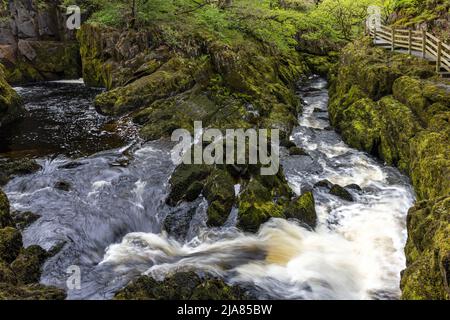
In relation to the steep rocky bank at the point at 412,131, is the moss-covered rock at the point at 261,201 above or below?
below

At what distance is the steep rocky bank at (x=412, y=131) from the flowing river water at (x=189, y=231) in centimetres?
112

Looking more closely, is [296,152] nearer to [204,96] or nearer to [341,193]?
[341,193]

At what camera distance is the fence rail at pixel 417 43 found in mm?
17688

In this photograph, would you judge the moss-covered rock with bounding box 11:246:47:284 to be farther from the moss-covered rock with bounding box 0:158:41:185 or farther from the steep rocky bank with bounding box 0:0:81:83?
the steep rocky bank with bounding box 0:0:81:83

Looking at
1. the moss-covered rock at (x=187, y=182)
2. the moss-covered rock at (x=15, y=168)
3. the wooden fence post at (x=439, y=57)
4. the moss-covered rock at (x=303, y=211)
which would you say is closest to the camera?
the moss-covered rock at (x=303, y=211)

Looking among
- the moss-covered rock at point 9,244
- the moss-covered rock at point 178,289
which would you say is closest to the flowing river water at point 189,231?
the moss-covered rock at point 9,244

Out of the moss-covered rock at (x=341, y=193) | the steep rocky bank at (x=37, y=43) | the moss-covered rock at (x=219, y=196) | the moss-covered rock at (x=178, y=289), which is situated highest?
the steep rocky bank at (x=37, y=43)

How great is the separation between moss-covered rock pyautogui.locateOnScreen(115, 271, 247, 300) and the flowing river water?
109 centimetres

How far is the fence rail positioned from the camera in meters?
17.7

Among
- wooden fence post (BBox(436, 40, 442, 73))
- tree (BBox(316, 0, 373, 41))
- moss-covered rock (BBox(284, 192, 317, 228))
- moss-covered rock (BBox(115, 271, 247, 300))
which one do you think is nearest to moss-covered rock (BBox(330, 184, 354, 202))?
moss-covered rock (BBox(284, 192, 317, 228))

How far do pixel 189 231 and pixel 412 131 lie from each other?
32.9 ft

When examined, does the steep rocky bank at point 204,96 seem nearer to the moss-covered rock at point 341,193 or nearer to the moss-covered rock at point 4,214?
the moss-covered rock at point 341,193

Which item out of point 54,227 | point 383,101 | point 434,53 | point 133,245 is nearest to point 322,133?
point 383,101

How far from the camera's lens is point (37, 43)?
29719 millimetres
